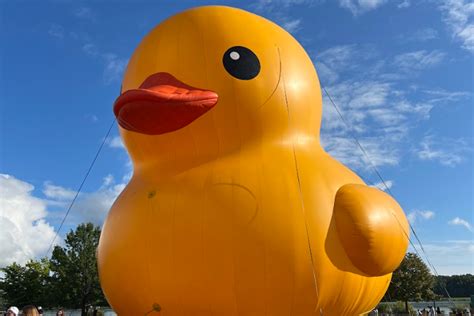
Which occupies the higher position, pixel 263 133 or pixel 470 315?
pixel 263 133

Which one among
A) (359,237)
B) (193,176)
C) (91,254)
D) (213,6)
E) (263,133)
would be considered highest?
(91,254)

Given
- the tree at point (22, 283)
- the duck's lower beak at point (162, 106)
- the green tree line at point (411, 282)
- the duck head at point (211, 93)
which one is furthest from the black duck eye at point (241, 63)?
the tree at point (22, 283)

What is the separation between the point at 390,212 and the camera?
282 inches

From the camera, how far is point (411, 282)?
1161 inches

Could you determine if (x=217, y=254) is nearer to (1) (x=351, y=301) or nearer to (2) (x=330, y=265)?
(2) (x=330, y=265)

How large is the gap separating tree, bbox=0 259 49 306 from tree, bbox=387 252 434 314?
79.4 feet

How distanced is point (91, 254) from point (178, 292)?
27.2 metres

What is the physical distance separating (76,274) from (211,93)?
2666cm

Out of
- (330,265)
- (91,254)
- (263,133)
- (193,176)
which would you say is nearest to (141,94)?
(193,176)

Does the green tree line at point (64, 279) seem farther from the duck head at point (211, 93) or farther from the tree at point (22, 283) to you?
the duck head at point (211, 93)

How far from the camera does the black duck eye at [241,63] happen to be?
294 inches

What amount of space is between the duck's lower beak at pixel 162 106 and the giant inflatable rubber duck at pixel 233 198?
2 cm

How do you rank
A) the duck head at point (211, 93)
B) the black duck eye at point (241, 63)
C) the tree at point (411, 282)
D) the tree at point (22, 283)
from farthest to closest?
1. the tree at point (22, 283)
2. the tree at point (411, 282)
3. the black duck eye at point (241, 63)
4. the duck head at point (211, 93)

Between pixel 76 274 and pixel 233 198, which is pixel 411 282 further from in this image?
pixel 233 198
